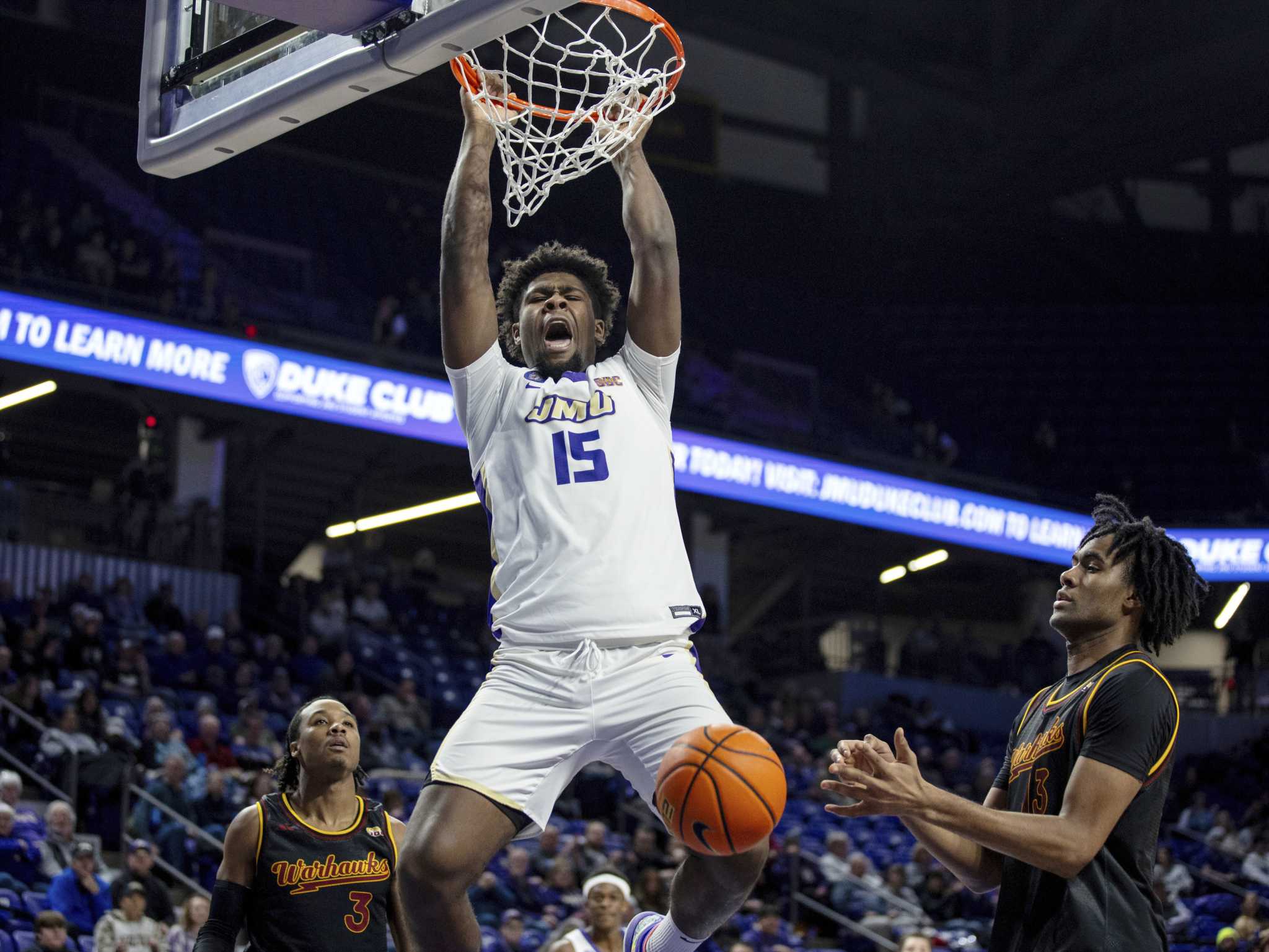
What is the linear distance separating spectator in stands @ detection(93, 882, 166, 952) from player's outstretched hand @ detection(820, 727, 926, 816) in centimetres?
717

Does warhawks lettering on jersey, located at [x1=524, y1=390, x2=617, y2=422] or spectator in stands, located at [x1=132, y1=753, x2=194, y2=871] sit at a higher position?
warhawks lettering on jersey, located at [x1=524, y1=390, x2=617, y2=422]

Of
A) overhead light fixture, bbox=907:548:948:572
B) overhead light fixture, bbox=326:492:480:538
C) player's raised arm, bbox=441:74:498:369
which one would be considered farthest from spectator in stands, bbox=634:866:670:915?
overhead light fixture, bbox=907:548:948:572

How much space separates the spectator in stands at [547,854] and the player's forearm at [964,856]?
28.9ft

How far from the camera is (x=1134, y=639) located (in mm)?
3891

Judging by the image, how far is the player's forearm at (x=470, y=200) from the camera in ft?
14.8

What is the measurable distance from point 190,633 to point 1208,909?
34.9 ft

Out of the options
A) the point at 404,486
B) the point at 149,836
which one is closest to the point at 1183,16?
the point at 404,486

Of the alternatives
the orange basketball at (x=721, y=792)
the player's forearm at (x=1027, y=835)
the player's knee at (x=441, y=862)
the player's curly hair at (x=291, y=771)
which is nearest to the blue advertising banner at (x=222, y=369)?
the player's curly hair at (x=291, y=771)

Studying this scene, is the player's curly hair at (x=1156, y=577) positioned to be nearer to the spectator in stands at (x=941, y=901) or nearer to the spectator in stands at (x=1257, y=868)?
the spectator in stands at (x=941, y=901)

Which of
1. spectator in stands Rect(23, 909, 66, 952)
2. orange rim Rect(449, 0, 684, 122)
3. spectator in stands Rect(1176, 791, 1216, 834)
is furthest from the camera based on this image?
spectator in stands Rect(1176, 791, 1216, 834)

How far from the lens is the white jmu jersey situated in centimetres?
427

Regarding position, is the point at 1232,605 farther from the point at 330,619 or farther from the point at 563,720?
the point at 563,720

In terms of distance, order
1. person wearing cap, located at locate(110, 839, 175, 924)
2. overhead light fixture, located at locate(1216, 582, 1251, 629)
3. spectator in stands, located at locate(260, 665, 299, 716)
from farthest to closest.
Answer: overhead light fixture, located at locate(1216, 582, 1251, 629) → spectator in stands, located at locate(260, 665, 299, 716) → person wearing cap, located at locate(110, 839, 175, 924)

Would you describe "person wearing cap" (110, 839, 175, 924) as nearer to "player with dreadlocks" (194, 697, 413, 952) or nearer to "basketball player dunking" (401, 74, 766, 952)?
"player with dreadlocks" (194, 697, 413, 952)
